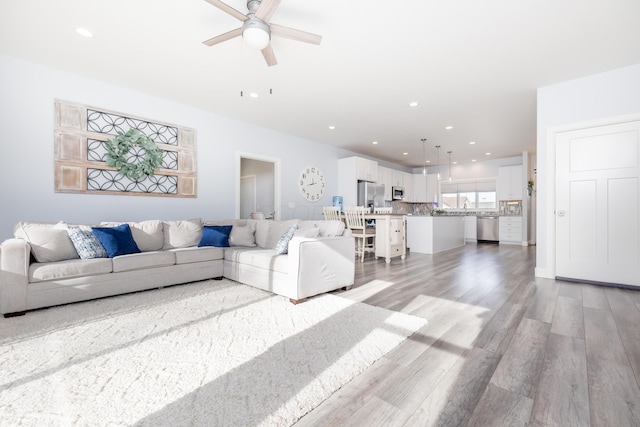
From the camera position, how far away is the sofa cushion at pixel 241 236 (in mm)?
3969

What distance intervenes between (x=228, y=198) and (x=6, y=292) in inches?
115

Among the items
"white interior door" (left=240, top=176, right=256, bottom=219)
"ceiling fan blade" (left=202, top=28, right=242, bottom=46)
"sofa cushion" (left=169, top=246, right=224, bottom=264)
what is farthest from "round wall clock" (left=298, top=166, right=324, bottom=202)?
"ceiling fan blade" (left=202, top=28, right=242, bottom=46)

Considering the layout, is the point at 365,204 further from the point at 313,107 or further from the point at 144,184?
the point at 144,184

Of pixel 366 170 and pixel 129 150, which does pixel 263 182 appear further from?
pixel 129 150

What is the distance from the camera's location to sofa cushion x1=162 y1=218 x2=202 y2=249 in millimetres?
3660

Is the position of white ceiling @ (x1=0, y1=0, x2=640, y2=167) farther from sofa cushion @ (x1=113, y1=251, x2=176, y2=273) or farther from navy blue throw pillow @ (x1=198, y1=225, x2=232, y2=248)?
sofa cushion @ (x1=113, y1=251, x2=176, y2=273)

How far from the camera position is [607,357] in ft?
5.51

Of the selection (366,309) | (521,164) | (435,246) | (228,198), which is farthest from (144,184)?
(521,164)

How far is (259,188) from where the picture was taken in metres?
7.29

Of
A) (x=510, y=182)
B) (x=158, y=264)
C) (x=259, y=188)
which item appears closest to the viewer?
(x=158, y=264)

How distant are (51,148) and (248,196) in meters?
4.65

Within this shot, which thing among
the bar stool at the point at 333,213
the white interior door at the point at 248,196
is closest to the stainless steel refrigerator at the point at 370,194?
the bar stool at the point at 333,213

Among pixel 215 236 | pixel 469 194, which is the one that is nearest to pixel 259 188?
pixel 215 236

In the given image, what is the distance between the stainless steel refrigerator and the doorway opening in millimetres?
2257
